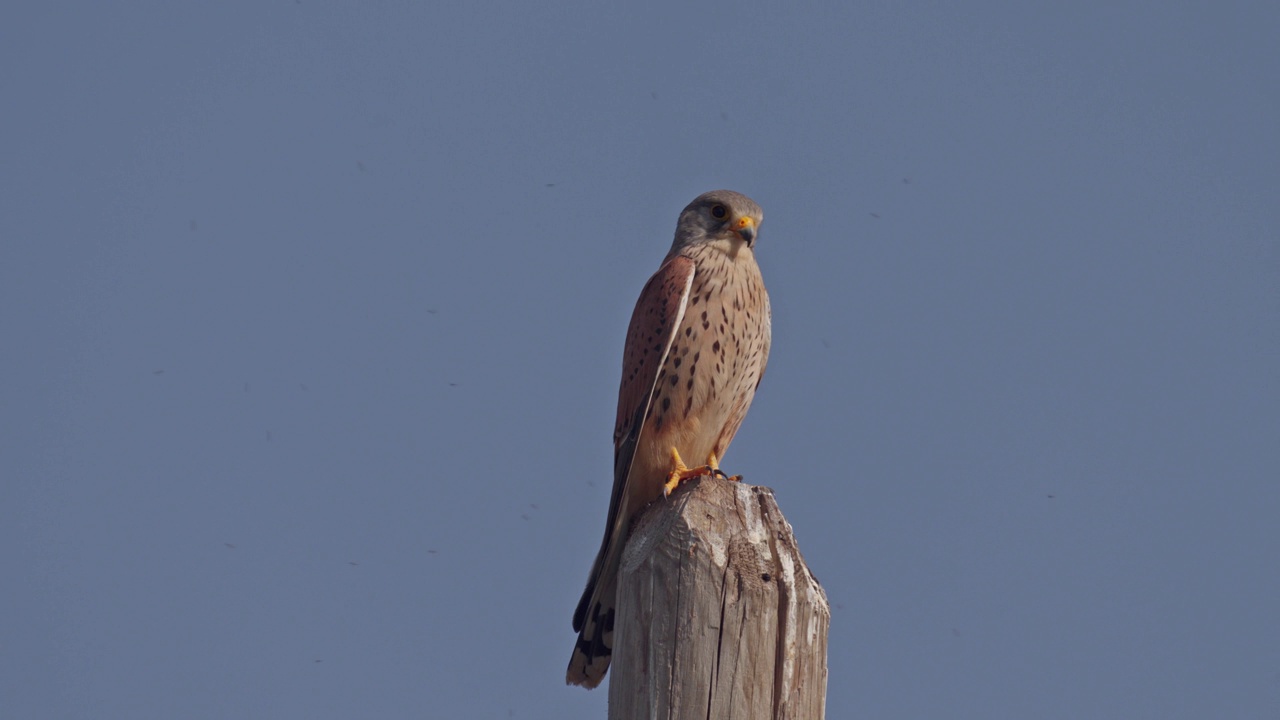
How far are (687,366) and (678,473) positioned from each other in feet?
1.75

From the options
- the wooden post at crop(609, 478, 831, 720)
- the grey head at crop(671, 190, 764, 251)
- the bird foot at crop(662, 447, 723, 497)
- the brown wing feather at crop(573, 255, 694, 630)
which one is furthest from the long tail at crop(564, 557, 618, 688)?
the grey head at crop(671, 190, 764, 251)

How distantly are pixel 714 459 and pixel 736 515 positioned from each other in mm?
2268

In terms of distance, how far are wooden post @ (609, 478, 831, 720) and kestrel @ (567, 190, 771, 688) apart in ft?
5.42

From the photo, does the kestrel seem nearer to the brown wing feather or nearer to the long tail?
the brown wing feather

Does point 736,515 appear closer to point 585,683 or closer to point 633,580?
point 633,580

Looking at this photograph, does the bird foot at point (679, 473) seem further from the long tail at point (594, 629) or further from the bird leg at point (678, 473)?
the long tail at point (594, 629)

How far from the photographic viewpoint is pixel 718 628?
8.15 feet

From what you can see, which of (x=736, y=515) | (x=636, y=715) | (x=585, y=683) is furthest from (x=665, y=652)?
(x=585, y=683)

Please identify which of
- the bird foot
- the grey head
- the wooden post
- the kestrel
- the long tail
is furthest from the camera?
the grey head

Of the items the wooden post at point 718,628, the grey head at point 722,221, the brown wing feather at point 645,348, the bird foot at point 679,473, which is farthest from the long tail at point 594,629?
the grey head at point 722,221

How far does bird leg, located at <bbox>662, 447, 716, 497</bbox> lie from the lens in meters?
4.15

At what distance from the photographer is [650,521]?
2.98 m

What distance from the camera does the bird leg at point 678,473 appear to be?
415 cm

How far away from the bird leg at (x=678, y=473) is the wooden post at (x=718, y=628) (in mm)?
1360
